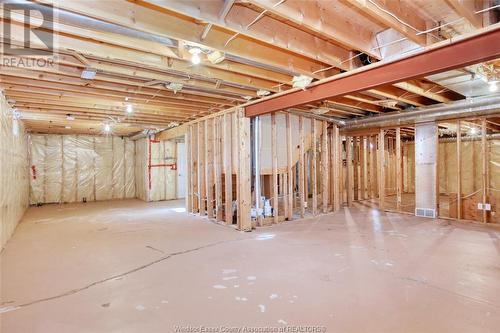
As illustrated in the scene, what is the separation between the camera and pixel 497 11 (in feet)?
7.11

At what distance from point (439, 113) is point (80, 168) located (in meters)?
9.76

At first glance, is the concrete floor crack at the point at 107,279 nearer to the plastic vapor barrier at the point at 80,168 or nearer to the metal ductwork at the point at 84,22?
the metal ductwork at the point at 84,22

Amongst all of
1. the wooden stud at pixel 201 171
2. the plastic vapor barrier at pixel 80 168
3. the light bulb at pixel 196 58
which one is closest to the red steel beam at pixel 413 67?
the light bulb at pixel 196 58

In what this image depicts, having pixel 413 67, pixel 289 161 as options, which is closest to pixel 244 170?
pixel 289 161

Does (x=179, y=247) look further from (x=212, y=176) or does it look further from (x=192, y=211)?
(x=192, y=211)

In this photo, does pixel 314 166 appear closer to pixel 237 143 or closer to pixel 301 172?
pixel 301 172

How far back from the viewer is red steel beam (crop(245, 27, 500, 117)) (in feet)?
7.21

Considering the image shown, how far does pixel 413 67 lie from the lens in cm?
262

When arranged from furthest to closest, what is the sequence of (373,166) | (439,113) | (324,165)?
(373,166) < (324,165) < (439,113)

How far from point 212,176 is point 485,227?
516 cm

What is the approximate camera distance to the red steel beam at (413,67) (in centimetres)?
220

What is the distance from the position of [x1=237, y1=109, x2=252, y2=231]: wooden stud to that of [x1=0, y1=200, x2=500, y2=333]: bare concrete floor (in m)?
0.35

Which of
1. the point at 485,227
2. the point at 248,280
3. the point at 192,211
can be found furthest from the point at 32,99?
the point at 485,227
